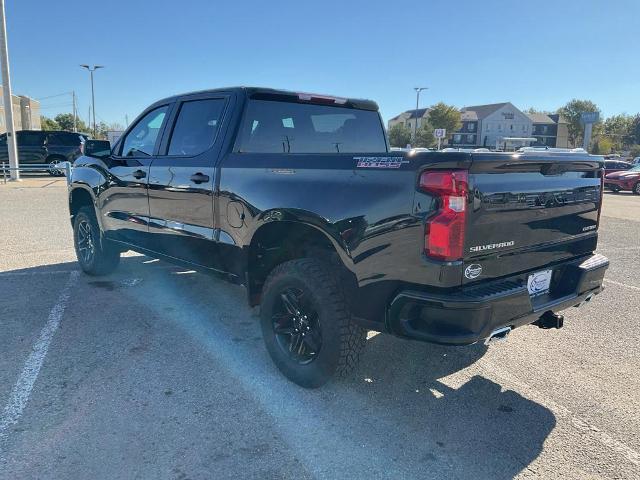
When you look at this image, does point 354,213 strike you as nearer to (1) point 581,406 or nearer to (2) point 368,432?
(2) point 368,432

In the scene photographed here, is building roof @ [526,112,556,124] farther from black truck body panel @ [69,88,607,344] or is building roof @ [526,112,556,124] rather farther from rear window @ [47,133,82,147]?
black truck body panel @ [69,88,607,344]

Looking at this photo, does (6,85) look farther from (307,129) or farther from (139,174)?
(307,129)

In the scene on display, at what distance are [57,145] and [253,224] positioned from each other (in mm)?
21065

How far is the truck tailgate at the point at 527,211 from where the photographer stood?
2.59 meters

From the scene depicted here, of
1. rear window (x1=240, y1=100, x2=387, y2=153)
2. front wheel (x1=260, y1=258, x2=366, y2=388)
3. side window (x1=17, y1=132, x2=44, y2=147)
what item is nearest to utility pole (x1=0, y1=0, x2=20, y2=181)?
side window (x1=17, y1=132, x2=44, y2=147)

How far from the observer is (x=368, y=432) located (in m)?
2.87

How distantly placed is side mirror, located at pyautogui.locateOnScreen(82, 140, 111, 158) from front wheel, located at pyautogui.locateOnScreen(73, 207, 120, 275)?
0.73 m

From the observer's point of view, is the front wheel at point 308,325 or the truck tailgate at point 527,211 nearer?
the truck tailgate at point 527,211

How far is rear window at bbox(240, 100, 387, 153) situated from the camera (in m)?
3.91

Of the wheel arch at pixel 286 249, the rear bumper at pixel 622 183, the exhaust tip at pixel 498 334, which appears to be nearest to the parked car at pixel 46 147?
the wheel arch at pixel 286 249

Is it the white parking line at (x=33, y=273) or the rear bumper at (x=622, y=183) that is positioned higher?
the rear bumper at (x=622, y=183)

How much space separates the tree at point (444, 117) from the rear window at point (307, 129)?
71416 mm

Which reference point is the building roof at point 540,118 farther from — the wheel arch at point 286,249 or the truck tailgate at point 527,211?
the wheel arch at point 286,249

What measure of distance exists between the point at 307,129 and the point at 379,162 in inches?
63.5
